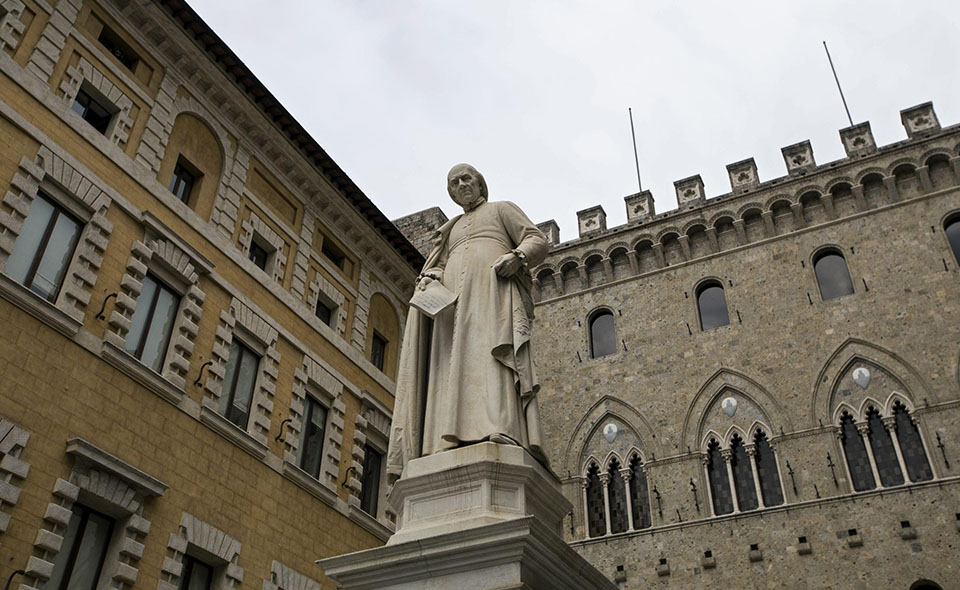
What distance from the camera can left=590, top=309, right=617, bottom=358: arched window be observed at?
23391 millimetres

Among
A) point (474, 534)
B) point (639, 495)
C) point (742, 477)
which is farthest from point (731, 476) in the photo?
point (474, 534)

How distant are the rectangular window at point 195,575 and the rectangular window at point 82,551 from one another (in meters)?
1.21

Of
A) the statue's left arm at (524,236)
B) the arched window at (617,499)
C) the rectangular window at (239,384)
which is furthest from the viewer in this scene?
the arched window at (617,499)

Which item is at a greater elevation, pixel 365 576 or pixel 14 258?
pixel 14 258

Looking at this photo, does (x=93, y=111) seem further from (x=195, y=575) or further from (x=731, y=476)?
(x=731, y=476)

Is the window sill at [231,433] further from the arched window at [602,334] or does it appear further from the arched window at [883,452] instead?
the arched window at [883,452]

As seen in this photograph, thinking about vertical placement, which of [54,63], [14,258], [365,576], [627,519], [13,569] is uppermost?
[54,63]

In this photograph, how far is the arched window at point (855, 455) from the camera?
18.1m

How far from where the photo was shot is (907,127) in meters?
22.4

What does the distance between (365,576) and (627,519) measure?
1747 cm

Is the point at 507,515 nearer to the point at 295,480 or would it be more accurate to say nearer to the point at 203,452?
the point at 203,452

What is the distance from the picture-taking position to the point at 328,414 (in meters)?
14.5

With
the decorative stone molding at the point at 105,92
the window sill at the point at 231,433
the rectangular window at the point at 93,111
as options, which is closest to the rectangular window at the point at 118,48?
the decorative stone molding at the point at 105,92

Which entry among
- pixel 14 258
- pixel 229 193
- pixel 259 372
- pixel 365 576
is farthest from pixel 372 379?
pixel 365 576
